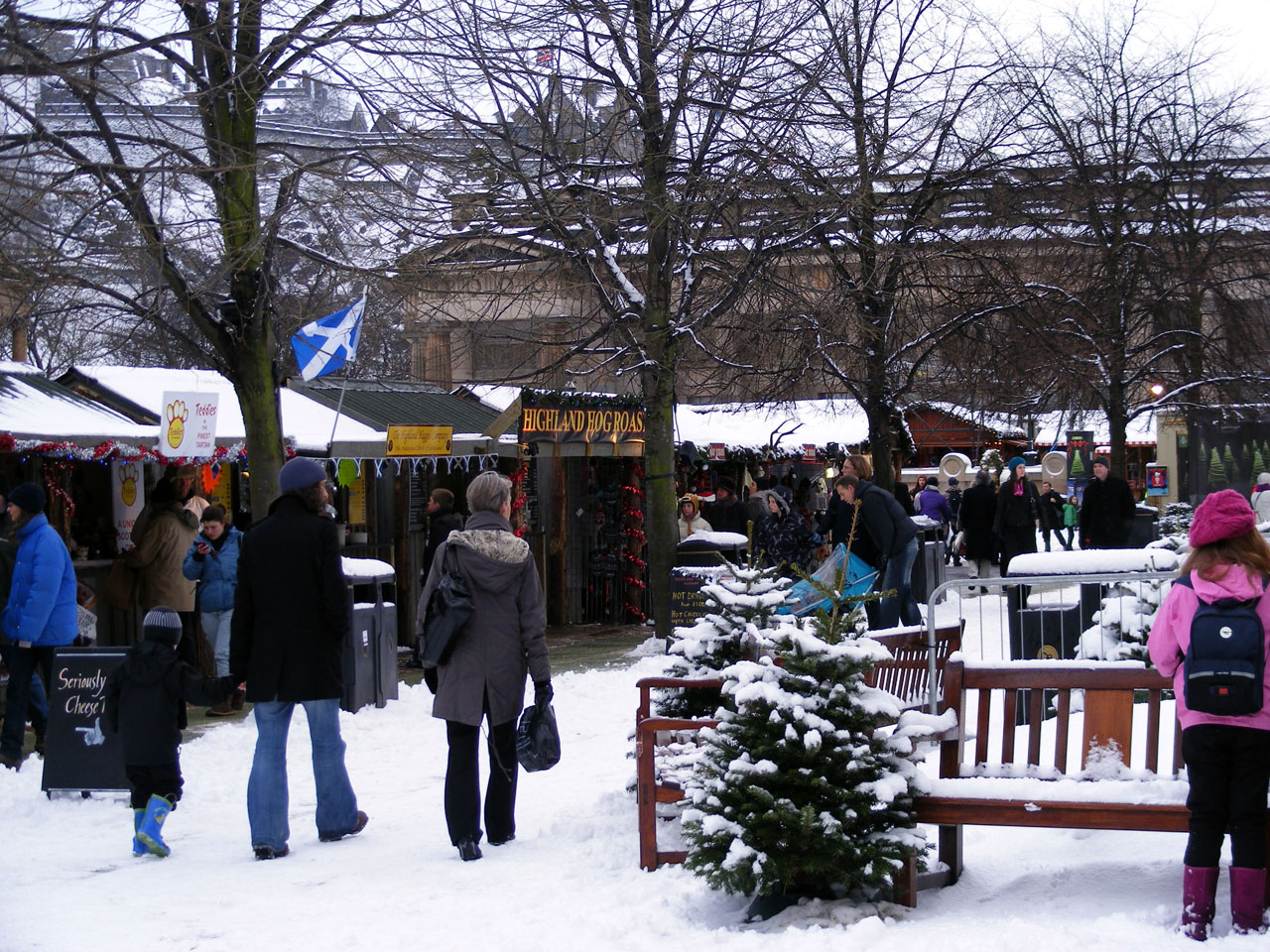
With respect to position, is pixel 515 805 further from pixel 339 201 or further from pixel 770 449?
pixel 770 449

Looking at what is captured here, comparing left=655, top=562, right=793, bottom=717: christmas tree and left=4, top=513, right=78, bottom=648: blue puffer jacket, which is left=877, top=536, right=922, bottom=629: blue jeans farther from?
left=4, top=513, right=78, bottom=648: blue puffer jacket

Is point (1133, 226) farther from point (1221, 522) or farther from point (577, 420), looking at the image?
point (1221, 522)

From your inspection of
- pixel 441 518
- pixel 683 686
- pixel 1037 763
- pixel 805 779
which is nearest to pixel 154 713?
pixel 683 686

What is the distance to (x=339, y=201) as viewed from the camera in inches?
449

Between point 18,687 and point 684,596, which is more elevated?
point 684,596

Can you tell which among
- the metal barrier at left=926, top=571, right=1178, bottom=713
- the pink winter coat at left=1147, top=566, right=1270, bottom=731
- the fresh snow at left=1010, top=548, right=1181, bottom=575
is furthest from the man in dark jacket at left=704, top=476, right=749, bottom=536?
the pink winter coat at left=1147, top=566, right=1270, bottom=731

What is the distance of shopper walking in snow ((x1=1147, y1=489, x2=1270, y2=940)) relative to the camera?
491 centimetres

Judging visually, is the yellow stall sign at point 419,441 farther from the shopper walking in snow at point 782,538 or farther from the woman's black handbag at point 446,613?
the woman's black handbag at point 446,613

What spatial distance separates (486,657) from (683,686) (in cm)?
97

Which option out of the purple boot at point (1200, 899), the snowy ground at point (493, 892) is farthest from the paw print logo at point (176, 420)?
the purple boot at point (1200, 899)

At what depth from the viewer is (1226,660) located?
16.0ft

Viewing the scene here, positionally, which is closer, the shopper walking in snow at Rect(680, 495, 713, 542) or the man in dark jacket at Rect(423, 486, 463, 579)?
the man in dark jacket at Rect(423, 486, 463, 579)

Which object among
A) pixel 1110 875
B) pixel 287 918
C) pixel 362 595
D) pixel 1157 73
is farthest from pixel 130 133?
pixel 1157 73

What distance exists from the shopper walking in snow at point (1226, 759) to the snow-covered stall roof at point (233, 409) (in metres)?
10.1
